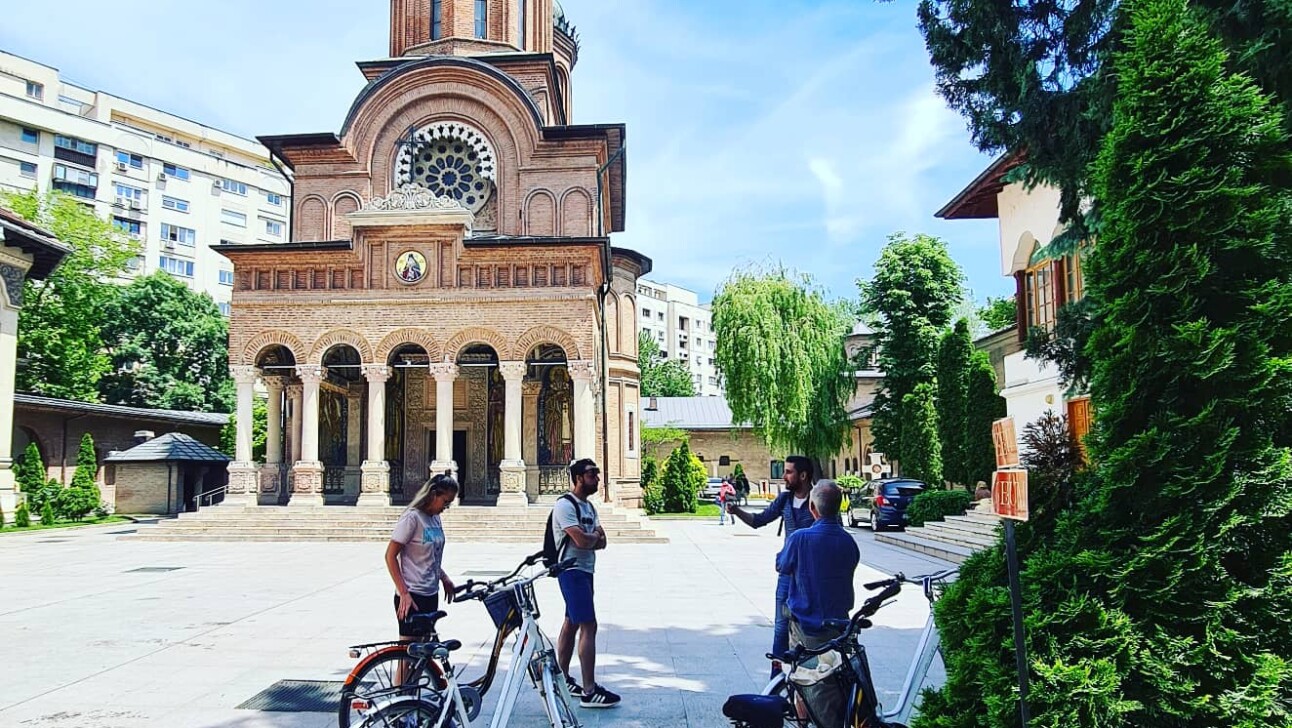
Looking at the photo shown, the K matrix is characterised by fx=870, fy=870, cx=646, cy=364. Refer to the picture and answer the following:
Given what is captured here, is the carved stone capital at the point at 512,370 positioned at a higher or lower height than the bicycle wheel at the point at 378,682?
higher

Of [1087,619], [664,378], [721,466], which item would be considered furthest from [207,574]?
[664,378]

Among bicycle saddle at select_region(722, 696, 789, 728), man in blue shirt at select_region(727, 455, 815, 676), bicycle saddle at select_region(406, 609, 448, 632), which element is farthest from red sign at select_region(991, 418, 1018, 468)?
bicycle saddle at select_region(406, 609, 448, 632)

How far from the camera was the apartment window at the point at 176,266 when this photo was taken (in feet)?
210

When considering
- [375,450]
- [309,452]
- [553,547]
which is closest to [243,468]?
[309,452]

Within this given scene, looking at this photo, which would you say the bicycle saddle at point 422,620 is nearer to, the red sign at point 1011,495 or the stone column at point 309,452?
the red sign at point 1011,495

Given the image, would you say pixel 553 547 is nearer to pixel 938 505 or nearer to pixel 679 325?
pixel 938 505

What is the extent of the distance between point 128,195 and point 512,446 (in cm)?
5304

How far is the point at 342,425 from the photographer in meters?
A: 28.1

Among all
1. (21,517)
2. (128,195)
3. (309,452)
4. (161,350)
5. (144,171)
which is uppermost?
(144,171)

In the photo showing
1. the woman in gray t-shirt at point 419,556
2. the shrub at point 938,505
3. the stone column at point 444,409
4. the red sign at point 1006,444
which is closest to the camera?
the red sign at point 1006,444

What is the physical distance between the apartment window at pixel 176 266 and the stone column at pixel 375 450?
161 ft

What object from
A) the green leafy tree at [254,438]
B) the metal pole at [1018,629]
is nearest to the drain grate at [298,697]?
the metal pole at [1018,629]

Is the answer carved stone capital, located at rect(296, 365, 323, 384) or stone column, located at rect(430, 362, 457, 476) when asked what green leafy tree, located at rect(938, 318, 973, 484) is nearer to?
stone column, located at rect(430, 362, 457, 476)

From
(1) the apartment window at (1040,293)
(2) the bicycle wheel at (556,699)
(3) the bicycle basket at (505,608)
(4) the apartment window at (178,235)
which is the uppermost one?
(4) the apartment window at (178,235)
